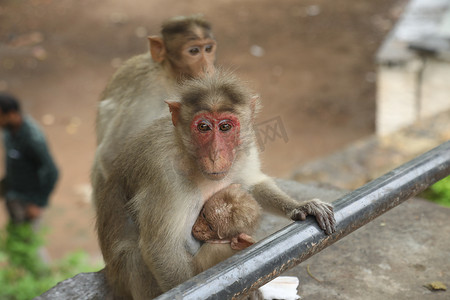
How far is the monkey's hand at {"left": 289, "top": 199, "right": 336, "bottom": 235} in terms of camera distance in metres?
2.09

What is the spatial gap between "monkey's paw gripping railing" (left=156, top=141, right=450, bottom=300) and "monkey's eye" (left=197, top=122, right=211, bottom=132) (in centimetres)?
67

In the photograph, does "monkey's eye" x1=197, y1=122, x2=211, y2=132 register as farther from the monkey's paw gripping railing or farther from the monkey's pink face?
the monkey's paw gripping railing

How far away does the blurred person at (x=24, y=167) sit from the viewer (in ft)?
19.5

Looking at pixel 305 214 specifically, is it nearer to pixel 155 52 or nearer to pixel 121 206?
pixel 121 206

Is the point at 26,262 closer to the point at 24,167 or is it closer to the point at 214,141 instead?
the point at 24,167

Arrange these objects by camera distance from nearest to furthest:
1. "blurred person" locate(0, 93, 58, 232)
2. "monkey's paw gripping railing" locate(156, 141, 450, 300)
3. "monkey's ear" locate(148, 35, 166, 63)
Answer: "monkey's paw gripping railing" locate(156, 141, 450, 300) < "monkey's ear" locate(148, 35, 166, 63) < "blurred person" locate(0, 93, 58, 232)

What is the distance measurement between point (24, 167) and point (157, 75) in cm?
297

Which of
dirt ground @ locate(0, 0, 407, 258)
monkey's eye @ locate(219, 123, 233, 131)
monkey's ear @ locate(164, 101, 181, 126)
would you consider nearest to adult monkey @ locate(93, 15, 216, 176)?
monkey's ear @ locate(164, 101, 181, 126)

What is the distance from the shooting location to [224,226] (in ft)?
8.81

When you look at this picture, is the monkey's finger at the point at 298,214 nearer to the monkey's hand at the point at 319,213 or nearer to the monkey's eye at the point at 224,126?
the monkey's hand at the point at 319,213

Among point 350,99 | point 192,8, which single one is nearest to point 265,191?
point 350,99

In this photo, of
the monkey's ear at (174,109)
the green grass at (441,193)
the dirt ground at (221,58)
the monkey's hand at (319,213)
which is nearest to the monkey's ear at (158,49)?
the monkey's ear at (174,109)

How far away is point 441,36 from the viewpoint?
277 inches

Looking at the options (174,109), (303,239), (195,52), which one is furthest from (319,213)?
(195,52)
